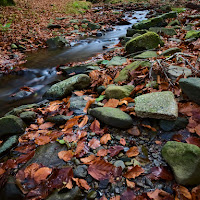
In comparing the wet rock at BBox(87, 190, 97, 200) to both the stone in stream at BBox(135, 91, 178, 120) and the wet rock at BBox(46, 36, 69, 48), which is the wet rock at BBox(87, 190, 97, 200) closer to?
the stone in stream at BBox(135, 91, 178, 120)

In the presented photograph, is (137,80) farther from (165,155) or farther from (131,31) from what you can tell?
(131,31)

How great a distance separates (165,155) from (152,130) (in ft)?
1.47

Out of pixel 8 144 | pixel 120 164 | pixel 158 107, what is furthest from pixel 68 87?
pixel 120 164

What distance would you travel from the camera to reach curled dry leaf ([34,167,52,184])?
1686mm

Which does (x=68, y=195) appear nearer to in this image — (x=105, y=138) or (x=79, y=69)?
(x=105, y=138)

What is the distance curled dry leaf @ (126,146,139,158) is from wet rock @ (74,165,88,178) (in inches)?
20.8

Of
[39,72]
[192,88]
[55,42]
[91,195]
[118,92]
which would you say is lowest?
[39,72]

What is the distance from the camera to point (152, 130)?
2.13m

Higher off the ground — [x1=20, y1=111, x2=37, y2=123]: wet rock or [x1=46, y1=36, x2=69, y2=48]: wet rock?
[x1=46, y1=36, x2=69, y2=48]: wet rock

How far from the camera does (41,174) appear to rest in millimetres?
1729

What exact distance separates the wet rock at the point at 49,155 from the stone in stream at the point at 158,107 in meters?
1.17

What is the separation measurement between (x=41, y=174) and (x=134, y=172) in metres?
1.02

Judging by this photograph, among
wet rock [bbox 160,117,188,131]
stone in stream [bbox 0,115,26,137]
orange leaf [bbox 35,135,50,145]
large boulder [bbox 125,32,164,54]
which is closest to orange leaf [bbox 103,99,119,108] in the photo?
wet rock [bbox 160,117,188,131]

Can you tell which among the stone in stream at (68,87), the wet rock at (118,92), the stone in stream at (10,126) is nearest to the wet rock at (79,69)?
the stone in stream at (68,87)
